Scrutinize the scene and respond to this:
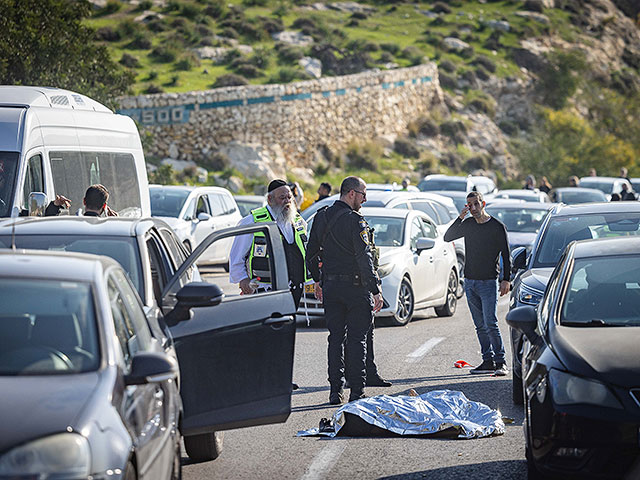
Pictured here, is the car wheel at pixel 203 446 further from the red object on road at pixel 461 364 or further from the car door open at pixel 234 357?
the red object on road at pixel 461 364

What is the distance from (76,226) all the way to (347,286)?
3.21 m

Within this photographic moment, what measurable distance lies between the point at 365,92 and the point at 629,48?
52.9 metres

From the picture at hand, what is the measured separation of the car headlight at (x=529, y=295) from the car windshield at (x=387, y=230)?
5.86 m

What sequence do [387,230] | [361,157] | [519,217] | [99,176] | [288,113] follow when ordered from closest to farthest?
[99,176] < [387,230] < [519,217] < [288,113] < [361,157]

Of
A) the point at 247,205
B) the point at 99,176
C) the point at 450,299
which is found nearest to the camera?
the point at 99,176

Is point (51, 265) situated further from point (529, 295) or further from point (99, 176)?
point (99, 176)

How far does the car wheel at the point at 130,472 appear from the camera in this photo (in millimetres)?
4324

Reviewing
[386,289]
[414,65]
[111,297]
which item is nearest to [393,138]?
[414,65]

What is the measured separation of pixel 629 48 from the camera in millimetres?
107562

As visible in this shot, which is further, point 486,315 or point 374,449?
point 486,315

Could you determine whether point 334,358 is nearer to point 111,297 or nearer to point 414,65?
point 111,297

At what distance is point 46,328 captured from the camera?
Result: 503 cm

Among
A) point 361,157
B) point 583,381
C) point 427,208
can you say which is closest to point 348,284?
point 583,381

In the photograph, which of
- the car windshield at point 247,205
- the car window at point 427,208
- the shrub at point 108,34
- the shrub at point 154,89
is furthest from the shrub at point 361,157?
the car window at point 427,208
